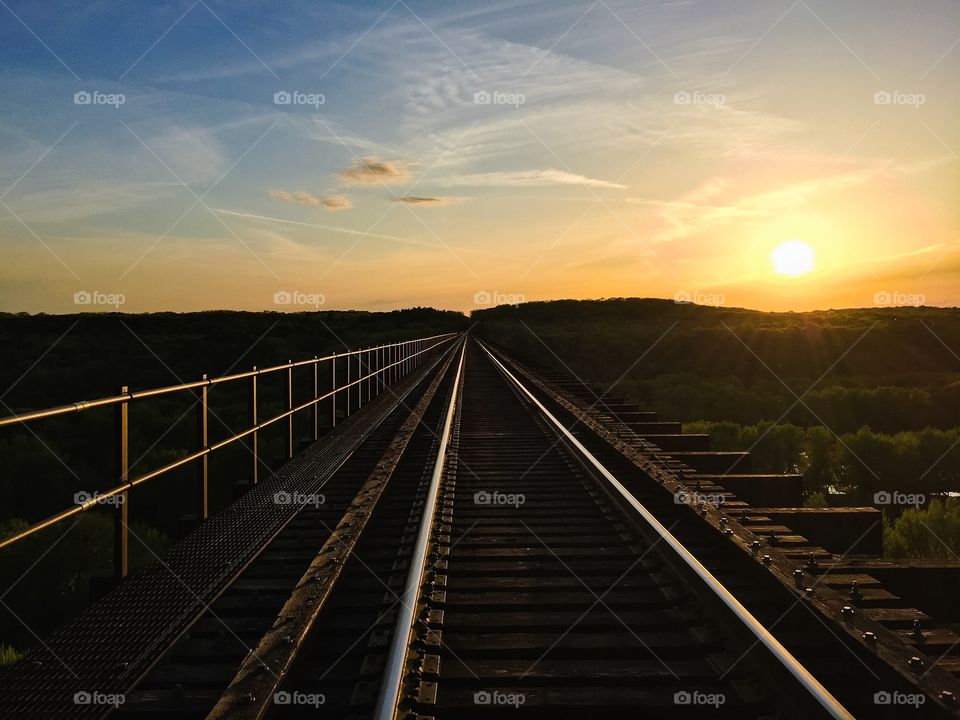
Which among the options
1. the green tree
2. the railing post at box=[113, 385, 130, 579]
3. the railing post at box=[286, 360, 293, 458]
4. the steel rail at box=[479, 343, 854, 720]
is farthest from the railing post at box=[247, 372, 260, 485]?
the green tree

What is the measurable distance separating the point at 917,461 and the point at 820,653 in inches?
507

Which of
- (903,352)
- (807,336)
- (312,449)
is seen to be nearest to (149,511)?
(312,449)

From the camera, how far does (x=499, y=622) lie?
4336mm

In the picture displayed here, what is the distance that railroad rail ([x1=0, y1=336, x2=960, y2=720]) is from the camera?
3387 millimetres

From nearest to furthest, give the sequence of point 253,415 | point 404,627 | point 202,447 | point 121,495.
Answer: point 404,627 < point 121,495 < point 202,447 < point 253,415

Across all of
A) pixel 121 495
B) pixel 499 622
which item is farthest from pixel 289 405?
pixel 499 622

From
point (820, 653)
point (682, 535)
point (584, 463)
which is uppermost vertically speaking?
point (584, 463)

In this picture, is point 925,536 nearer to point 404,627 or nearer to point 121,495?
point 404,627

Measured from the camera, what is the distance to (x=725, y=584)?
480 centimetres

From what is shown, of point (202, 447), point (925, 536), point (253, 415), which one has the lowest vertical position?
point (925, 536)

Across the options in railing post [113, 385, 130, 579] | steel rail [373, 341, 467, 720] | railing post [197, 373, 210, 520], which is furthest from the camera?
railing post [197, 373, 210, 520]

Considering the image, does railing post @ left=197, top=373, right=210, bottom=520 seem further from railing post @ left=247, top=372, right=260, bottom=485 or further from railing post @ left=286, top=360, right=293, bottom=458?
railing post @ left=286, top=360, right=293, bottom=458

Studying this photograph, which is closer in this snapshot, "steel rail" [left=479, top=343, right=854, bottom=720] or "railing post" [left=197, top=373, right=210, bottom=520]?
"steel rail" [left=479, top=343, right=854, bottom=720]

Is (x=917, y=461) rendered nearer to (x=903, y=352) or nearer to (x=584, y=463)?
(x=584, y=463)
